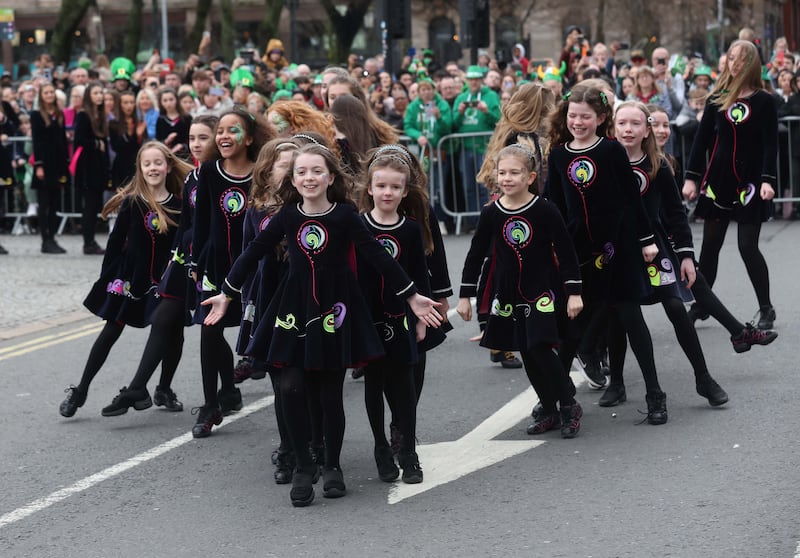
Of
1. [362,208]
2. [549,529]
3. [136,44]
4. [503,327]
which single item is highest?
[136,44]

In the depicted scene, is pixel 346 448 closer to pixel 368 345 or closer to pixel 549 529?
pixel 368 345

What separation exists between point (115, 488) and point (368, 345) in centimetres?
142

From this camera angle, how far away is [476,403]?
8.20m

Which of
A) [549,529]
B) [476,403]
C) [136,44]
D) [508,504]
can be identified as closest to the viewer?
[549,529]

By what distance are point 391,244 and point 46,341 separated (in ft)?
17.7

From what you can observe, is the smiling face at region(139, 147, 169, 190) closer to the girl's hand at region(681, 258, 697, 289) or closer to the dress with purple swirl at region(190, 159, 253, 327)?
the dress with purple swirl at region(190, 159, 253, 327)

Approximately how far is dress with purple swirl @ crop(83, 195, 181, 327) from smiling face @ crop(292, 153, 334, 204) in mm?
2122

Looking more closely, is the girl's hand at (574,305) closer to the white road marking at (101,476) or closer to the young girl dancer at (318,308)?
the young girl dancer at (318,308)

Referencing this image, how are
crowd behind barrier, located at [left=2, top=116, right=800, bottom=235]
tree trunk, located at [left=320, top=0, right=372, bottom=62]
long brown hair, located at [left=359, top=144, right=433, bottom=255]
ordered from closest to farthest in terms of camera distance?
long brown hair, located at [left=359, top=144, right=433, bottom=255] → crowd behind barrier, located at [left=2, top=116, right=800, bottom=235] → tree trunk, located at [left=320, top=0, right=372, bottom=62]

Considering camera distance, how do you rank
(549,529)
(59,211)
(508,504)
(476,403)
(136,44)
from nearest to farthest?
(549,529)
(508,504)
(476,403)
(59,211)
(136,44)

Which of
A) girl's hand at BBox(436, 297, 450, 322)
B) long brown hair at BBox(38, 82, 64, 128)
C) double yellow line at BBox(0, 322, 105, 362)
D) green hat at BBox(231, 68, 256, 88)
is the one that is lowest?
double yellow line at BBox(0, 322, 105, 362)

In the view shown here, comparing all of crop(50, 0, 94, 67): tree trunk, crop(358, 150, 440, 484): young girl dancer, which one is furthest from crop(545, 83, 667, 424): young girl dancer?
crop(50, 0, 94, 67): tree trunk

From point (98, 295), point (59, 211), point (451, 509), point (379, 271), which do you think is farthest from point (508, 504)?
point (59, 211)

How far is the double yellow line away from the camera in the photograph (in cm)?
1061
